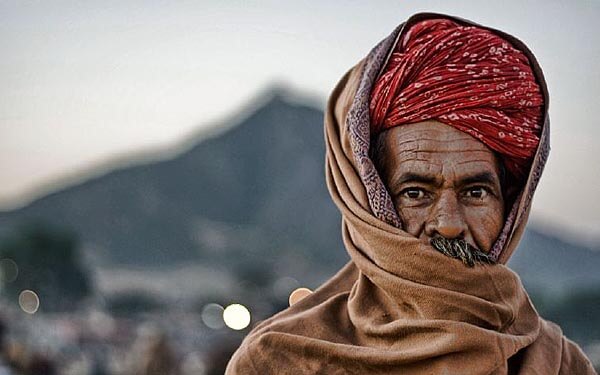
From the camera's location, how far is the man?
2.17 metres

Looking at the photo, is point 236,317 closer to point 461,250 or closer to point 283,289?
point 283,289

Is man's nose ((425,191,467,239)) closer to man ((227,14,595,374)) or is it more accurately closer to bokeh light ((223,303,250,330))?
man ((227,14,595,374))

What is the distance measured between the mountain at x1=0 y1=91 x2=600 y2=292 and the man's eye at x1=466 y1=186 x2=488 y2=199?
51263mm

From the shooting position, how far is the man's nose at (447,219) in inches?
86.7

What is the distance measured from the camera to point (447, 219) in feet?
7.25

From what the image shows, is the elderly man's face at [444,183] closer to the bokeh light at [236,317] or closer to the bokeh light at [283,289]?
the bokeh light at [236,317]

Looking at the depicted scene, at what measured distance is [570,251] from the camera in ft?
Result: 117

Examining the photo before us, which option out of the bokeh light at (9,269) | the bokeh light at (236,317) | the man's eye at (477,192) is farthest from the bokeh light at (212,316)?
the man's eye at (477,192)

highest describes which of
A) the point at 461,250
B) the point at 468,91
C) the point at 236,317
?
the point at 468,91

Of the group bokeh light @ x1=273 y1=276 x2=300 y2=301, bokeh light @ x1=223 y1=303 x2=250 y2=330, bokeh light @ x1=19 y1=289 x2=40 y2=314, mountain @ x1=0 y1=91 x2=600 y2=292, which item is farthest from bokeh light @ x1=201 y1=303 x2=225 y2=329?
mountain @ x1=0 y1=91 x2=600 y2=292

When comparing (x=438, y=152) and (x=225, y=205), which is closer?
(x=438, y=152)

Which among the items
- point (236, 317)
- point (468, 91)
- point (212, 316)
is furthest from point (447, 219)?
point (212, 316)

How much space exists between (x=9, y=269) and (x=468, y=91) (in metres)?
33.3

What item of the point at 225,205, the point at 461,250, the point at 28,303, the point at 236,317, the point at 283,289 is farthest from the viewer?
the point at 225,205
